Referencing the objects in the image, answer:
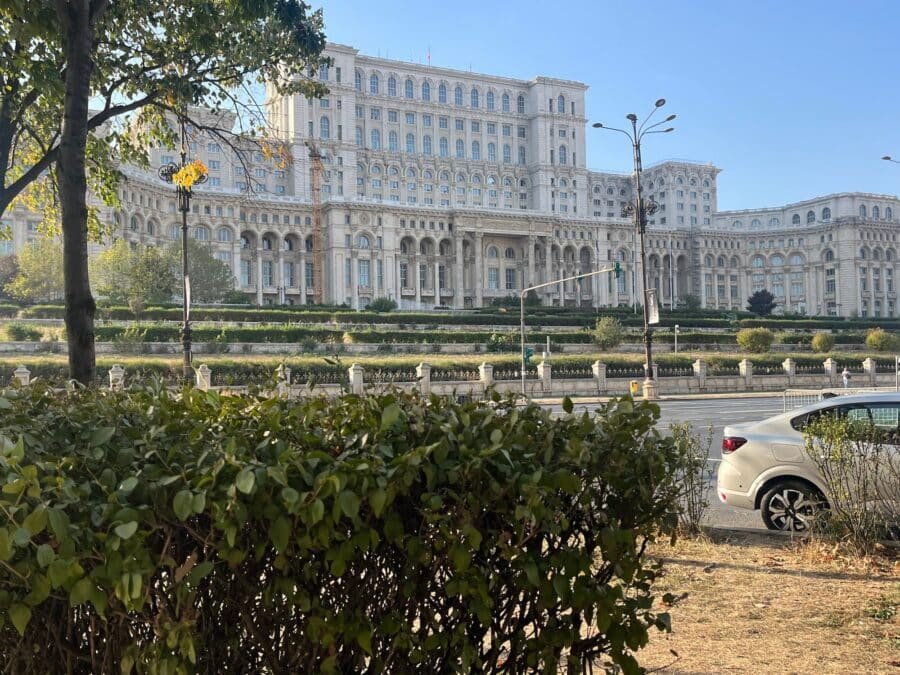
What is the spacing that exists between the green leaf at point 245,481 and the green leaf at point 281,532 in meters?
0.17

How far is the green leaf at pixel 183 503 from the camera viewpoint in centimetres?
208

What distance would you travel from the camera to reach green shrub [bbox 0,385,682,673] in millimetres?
2135

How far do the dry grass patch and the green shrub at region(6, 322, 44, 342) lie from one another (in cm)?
4173

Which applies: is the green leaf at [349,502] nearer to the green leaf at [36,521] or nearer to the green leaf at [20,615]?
the green leaf at [36,521]

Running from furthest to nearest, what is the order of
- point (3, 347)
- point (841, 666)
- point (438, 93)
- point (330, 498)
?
point (438, 93)
point (3, 347)
point (841, 666)
point (330, 498)

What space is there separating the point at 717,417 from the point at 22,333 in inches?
1430

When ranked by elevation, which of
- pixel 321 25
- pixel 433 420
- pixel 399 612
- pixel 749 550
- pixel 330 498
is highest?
pixel 321 25

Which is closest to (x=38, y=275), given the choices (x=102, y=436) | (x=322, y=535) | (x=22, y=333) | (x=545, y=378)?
(x=22, y=333)

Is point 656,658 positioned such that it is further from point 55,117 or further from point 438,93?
point 438,93

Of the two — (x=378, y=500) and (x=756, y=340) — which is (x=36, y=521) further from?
(x=756, y=340)

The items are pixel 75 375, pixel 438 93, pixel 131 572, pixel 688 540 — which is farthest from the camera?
pixel 438 93

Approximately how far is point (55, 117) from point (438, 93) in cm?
10674

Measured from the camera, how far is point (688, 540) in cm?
716

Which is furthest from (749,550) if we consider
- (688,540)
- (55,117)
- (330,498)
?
(55,117)
